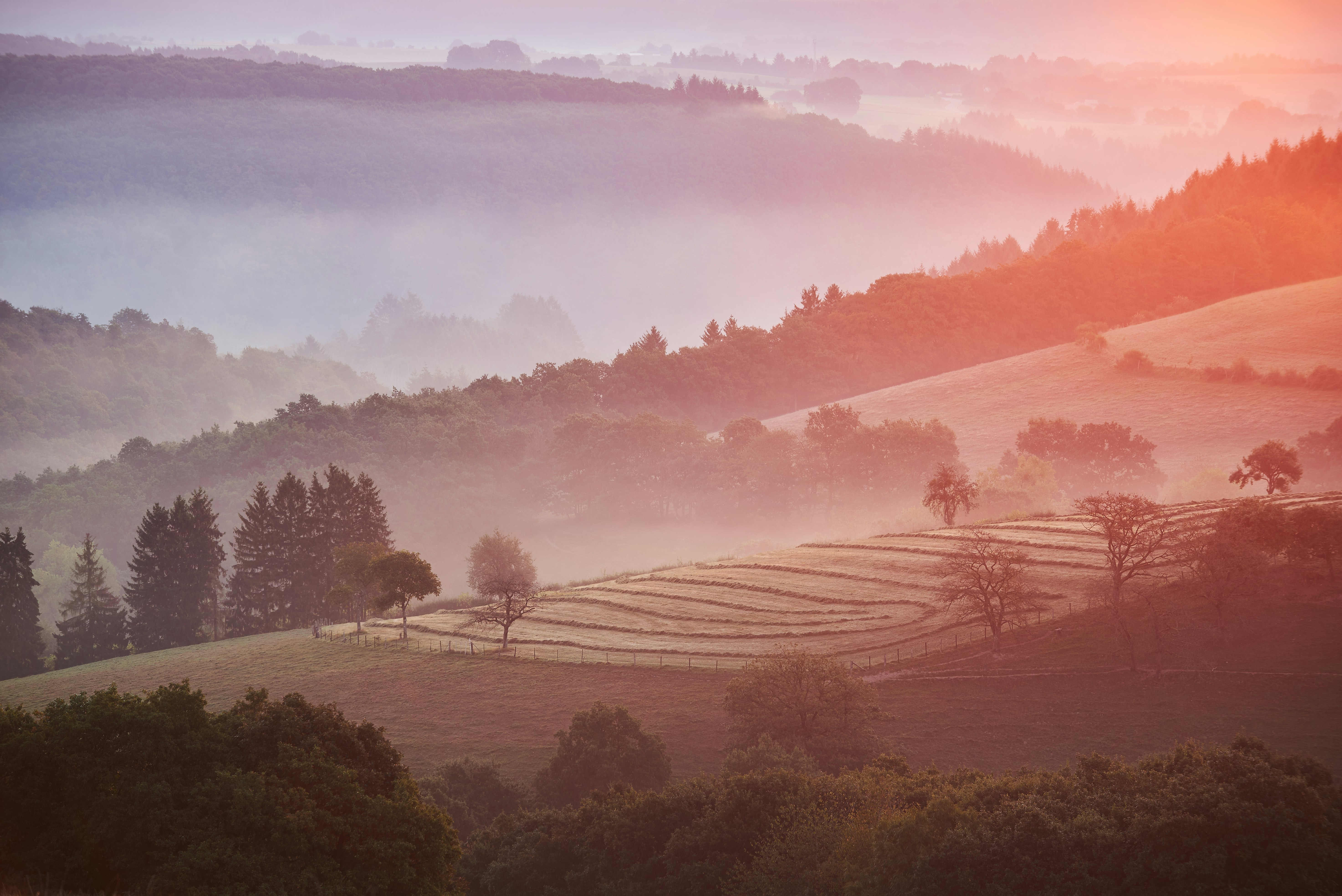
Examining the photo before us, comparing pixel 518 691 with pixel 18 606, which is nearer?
pixel 518 691

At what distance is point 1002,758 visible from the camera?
48.9 meters

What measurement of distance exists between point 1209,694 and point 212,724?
49.6 metres

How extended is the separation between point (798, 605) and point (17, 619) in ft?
256

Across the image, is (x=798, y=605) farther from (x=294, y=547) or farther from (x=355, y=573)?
(x=294, y=547)

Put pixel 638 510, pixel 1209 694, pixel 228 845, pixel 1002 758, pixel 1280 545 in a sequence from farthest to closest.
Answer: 1. pixel 638 510
2. pixel 1280 545
3. pixel 1209 694
4. pixel 1002 758
5. pixel 228 845

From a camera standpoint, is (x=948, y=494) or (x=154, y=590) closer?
(x=154, y=590)

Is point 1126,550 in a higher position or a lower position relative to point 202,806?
higher

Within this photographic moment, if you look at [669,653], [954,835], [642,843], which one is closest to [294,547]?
[669,653]

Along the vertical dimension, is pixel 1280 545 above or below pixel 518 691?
above

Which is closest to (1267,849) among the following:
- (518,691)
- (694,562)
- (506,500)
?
(518,691)

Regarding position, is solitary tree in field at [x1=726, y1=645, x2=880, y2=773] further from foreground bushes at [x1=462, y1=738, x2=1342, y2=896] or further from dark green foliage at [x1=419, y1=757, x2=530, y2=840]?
dark green foliage at [x1=419, y1=757, x2=530, y2=840]

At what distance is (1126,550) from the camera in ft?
204

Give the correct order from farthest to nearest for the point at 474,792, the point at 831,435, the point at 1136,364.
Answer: the point at 831,435, the point at 1136,364, the point at 474,792

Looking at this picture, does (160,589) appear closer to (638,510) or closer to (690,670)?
(690,670)
